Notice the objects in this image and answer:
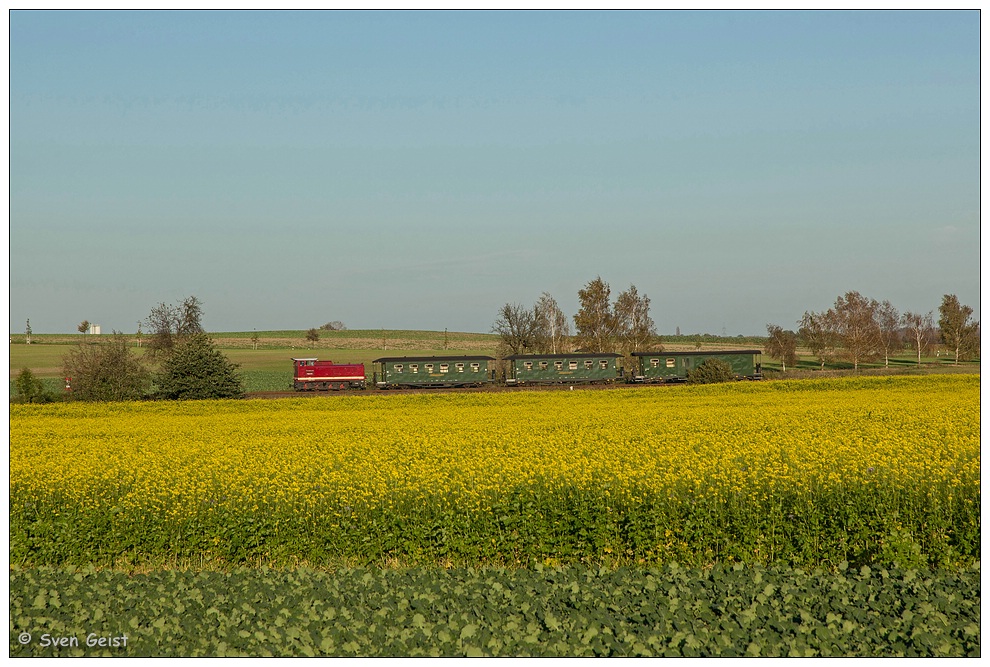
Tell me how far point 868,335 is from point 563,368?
15629 mm

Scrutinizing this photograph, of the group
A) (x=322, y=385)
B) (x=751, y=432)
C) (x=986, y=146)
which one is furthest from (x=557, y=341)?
(x=986, y=146)

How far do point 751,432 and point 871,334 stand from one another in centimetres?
2856

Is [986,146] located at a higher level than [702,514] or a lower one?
higher

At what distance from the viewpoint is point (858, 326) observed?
40938 millimetres

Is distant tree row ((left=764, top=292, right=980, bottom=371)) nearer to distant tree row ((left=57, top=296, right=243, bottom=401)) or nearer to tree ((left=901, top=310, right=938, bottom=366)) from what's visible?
tree ((left=901, top=310, right=938, bottom=366))

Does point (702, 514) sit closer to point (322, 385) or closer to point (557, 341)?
point (322, 385)

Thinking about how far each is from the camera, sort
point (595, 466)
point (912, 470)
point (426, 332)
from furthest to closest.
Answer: point (426, 332)
point (595, 466)
point (912, 470)

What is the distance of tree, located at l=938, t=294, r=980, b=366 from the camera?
81.3ft

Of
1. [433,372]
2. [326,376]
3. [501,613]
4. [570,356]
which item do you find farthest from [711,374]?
[501,613]

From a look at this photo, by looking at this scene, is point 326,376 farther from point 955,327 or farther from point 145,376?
point 955,327

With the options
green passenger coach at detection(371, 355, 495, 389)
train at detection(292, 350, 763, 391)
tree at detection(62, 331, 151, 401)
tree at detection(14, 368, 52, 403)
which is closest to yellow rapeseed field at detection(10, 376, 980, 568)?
tree at detection(14, 368, 52, 403)

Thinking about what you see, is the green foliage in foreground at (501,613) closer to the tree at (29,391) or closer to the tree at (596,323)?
the tree at (29,391)

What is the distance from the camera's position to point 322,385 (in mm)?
47469
